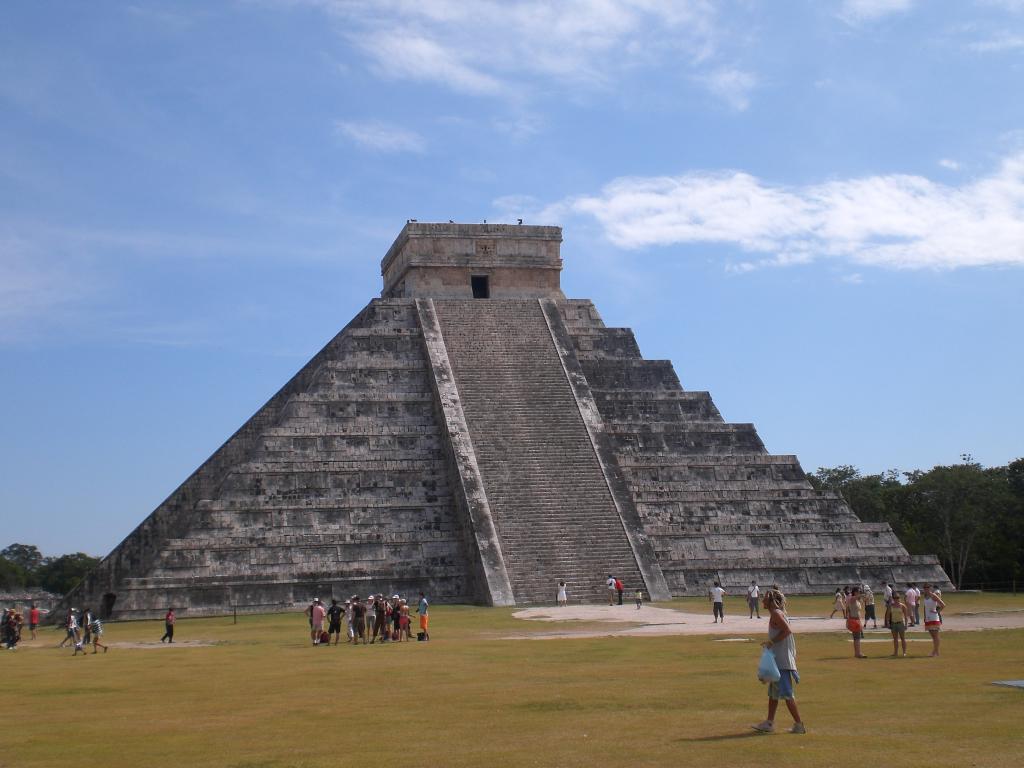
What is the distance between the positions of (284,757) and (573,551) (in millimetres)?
18837

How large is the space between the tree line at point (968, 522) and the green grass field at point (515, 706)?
101 feet

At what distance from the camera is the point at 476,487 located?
2880 centimetres

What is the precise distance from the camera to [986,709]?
10.2m

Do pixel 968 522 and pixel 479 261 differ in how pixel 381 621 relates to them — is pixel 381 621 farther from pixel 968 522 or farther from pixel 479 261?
pixel 968 522

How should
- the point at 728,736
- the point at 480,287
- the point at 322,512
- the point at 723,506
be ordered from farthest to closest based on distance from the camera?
the point at 480,287
the point at 723,506
the point at 322,512
the point at 728,736

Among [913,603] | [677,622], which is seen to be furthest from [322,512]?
[913,603]

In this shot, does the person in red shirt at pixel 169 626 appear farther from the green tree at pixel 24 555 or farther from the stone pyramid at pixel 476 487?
the green tree at pixel 24 555

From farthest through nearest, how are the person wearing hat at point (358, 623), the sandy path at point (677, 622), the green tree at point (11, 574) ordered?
the green tree at point (11, 574) < the person wearing hat at point (358, 623) < the sandy path at point (677, 622)

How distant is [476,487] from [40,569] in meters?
60.6

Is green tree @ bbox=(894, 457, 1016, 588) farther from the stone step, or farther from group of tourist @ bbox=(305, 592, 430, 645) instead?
group of tourist @ bbox=(305, 592, 430, 645)

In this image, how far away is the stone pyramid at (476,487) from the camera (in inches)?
1084

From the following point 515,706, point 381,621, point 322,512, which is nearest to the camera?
point 515,706

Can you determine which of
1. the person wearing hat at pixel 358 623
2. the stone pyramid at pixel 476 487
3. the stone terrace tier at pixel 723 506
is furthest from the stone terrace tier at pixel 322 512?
the person wearing hat at pixel 358 623

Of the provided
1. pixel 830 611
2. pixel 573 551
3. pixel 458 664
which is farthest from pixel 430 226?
pixel 458 664
